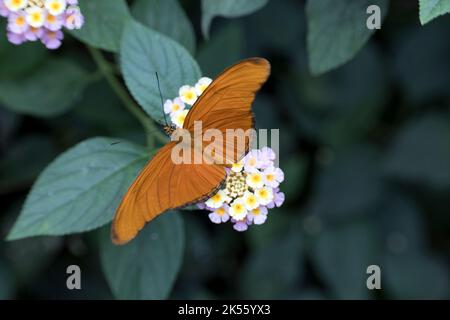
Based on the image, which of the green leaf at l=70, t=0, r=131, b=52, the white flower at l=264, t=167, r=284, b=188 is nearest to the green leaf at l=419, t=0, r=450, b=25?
the white flower at l=264, t=167, r=284, b=188

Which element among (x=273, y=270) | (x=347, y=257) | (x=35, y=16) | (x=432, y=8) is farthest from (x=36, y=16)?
(x=347, y=257)

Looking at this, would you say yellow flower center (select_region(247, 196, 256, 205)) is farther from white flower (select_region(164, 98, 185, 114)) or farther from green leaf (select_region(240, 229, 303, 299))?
green leaf (select_region(240, 229, 303, 299))

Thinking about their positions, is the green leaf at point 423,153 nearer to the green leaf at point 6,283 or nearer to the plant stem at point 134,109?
the plant stem at point 134,109

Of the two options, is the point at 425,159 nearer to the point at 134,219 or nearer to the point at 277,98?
the point at 277,98

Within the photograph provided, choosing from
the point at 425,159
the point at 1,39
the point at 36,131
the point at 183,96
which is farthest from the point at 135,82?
the point at 425,159

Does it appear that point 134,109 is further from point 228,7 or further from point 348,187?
point 348,187

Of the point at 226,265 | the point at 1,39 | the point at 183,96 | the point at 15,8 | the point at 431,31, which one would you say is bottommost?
the point at 226,265
